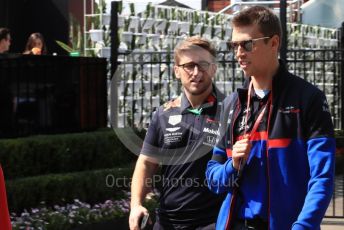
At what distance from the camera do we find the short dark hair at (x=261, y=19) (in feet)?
11.1

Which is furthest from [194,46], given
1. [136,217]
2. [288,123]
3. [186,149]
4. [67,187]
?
[67,187]

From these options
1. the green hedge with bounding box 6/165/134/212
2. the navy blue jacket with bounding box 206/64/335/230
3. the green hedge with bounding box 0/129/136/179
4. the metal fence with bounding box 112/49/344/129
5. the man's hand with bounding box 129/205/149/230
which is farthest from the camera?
the metal fence with bounding box 112/49/344/129

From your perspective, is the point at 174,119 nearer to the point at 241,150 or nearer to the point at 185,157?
the point at 185,157

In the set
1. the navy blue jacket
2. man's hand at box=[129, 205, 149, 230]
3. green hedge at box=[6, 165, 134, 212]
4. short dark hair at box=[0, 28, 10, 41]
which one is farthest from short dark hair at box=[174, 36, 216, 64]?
short dark hair at box=[0, 28, 10, 41]

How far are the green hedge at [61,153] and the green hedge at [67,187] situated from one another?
0.17m

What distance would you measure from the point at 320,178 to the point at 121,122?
Answer: 7.90m

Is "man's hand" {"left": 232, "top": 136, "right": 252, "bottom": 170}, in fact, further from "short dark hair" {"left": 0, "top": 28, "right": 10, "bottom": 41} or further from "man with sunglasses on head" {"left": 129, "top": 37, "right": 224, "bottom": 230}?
"short dark hair" {"left": 0, "top": 28, "right": 10, "bottom": 41}

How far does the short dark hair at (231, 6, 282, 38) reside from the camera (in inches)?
133

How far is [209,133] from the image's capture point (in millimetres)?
4504

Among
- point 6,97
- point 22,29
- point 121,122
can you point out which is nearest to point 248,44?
point 6,97

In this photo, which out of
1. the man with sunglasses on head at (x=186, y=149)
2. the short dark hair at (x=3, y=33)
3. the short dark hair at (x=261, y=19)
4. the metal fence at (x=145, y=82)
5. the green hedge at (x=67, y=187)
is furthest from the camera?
the metal fence at (x=145, y=82)

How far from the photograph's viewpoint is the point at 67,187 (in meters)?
7.83

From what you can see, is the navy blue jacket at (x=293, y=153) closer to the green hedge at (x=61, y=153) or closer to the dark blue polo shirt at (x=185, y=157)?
the dark blue polo shirt at (x=185, y=157)

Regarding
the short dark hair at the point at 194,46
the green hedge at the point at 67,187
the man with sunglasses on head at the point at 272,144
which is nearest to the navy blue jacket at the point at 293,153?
the man with sunglasses on head at the point at 272,144
